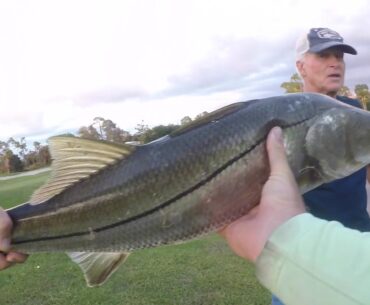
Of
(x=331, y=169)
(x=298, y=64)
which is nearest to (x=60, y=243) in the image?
(x=331, y=169)

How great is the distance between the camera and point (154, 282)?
726cm

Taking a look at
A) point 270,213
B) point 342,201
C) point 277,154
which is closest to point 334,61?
point 342,201

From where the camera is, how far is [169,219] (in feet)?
6.90

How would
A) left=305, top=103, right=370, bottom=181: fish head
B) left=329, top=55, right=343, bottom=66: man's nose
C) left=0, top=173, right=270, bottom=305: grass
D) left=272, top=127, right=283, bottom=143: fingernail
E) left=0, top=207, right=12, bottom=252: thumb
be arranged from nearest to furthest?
left=272, top=127, right=283, bottom=143: fingernail, left=305, top=103, right=370, bottom=181: fish head, left=0, top=207, right=12, bottom=252: thumb, left=329, top=55, right=343, bottom=66: man's nose, left=0, top=173, right=270, bottom=305: grass

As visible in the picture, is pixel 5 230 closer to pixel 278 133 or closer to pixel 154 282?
pixel 278 133

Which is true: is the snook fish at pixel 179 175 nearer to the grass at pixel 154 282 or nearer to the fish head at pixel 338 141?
the fish head at pixel 338 141

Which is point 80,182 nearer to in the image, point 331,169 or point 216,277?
point 331,169

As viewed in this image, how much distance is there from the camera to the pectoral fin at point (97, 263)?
2326mm

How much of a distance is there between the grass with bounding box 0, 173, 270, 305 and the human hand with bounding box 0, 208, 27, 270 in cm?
417

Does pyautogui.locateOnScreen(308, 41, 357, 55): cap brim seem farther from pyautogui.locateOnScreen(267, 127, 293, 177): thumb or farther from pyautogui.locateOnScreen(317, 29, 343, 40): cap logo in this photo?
pyautogui.locateOnScreen(267, 127, 293, 177): thumb

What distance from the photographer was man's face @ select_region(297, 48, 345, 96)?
410 cm

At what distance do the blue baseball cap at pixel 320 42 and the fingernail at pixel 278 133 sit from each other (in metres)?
2.35

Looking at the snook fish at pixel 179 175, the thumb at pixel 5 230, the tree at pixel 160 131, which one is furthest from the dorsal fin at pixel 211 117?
the thumb at pixel 5 230

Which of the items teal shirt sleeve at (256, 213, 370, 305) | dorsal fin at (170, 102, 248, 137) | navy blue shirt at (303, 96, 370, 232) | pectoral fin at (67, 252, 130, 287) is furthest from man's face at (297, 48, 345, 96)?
teal shirt sleeve at (256, 213, 370, 305)
